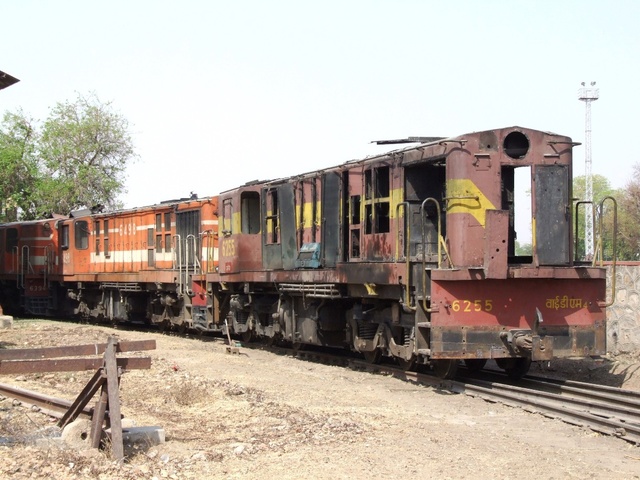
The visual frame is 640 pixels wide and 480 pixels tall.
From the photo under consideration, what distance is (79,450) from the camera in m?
7.34

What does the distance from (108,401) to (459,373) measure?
272 inches

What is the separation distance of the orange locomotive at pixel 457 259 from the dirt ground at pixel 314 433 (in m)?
0.94

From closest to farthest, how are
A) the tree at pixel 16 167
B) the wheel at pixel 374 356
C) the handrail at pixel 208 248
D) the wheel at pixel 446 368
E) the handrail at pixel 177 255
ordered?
the wheel at pixel 446 368, the wheel at pixel 374 356, the handrail at pixel 208 248, the handrail at pixel 177 255, the tree at pixel 16 167

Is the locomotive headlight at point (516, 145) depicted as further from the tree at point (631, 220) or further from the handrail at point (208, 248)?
the tree at point (631, 220)

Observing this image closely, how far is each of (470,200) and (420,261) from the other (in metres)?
1.10

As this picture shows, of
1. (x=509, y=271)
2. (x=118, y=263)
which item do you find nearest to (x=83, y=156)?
(x=118, y=263)

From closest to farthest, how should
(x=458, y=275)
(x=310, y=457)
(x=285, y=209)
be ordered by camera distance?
(x=310, y=457)
(x=458, y=275)
(x=285, y=209)

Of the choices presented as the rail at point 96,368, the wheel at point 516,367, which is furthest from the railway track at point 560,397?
the rail at point 96,368

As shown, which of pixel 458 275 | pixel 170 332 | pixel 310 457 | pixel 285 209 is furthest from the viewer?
pixel 170 332

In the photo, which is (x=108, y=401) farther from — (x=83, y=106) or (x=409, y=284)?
(x=83, y=106)

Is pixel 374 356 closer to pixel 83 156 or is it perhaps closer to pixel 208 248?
pixel 208 248

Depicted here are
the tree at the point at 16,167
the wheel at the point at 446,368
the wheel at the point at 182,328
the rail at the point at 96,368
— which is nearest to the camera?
the rail at the point at 96,368

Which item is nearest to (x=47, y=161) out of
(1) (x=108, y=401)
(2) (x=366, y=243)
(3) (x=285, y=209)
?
(3) (x=285, y=209)

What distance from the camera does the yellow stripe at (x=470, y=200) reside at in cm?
1138
